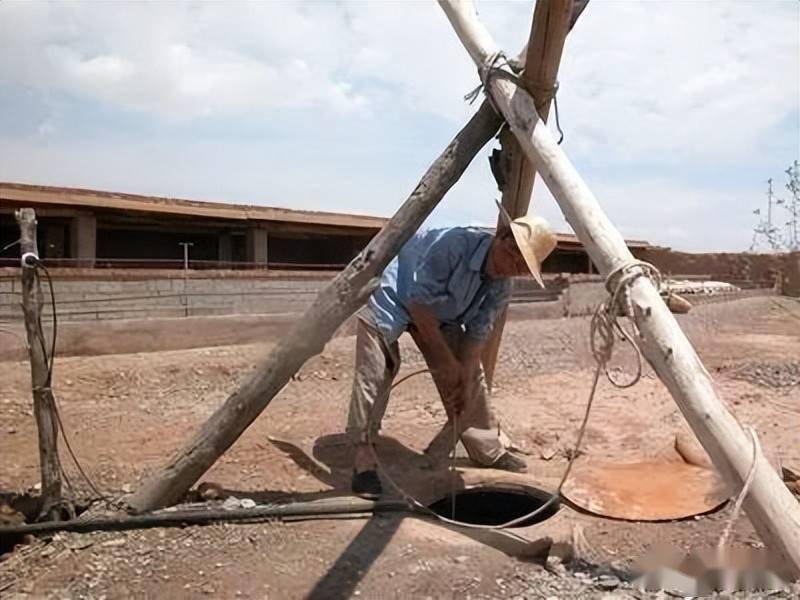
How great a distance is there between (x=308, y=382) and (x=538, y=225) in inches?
141

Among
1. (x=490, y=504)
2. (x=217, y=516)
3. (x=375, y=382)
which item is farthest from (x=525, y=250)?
(x=217, y=516)

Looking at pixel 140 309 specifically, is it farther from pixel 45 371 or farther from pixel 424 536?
pixel 424 536

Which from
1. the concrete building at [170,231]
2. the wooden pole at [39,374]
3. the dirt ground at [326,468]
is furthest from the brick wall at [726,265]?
the wooden pole at [39,374]

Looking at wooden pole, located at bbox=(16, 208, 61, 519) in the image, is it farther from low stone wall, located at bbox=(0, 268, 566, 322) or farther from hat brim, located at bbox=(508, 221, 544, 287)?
low stone wall, located at bbox=(0, 268, 566, 322)

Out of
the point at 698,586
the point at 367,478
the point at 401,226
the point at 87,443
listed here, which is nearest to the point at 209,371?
the point at 87,443

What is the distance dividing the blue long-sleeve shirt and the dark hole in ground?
→ 0.90 metres

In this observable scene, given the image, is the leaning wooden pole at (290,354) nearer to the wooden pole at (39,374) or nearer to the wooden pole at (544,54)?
the wooden pole at (39,374)

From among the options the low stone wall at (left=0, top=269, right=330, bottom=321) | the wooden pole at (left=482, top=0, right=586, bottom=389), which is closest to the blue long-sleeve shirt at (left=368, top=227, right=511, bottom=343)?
the wooden pole at (left=482, top=0, right=586, bottom=389)

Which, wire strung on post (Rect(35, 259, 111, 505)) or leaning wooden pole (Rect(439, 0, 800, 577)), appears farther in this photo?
wire strung on post (Rect(35, 259, 111, 505))

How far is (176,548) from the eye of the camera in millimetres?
3232

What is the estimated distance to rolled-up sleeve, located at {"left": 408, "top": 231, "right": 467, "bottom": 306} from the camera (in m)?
3.96

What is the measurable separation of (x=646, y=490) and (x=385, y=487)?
1346mm

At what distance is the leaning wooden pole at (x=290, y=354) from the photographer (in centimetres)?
356

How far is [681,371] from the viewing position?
252 centimetres
